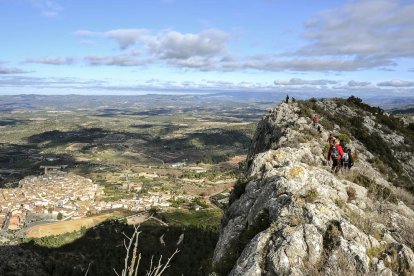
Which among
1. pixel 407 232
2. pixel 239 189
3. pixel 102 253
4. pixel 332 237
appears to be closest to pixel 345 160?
pixel 239 189

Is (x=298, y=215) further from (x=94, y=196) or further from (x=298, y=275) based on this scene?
(x=94, y=196)

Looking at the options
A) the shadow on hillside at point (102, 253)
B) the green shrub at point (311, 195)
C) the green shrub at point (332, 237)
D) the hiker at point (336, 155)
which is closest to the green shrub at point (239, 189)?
the hiker at point (336, 155)

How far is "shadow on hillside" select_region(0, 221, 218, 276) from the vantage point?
212 feet

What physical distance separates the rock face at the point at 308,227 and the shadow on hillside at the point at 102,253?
140 ft

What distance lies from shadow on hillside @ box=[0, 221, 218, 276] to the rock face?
1682 inches

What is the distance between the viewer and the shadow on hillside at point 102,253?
64.5m

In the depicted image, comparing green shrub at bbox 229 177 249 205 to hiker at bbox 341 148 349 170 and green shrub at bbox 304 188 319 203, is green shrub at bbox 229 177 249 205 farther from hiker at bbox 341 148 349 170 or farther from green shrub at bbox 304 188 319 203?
hiker at bbox 341 148 349 170

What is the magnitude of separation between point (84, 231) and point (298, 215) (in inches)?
3475

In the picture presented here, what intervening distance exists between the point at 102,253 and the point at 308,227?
66692 millimetres

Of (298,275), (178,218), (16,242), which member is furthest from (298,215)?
(178,218)

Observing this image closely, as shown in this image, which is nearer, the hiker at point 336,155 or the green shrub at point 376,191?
the green shrub at point 376,191

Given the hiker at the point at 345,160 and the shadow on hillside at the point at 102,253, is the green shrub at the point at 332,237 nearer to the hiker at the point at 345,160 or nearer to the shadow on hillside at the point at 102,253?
the hiker at the point at 345,160

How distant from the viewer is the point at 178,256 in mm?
69062

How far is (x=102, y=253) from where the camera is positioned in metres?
72.4
